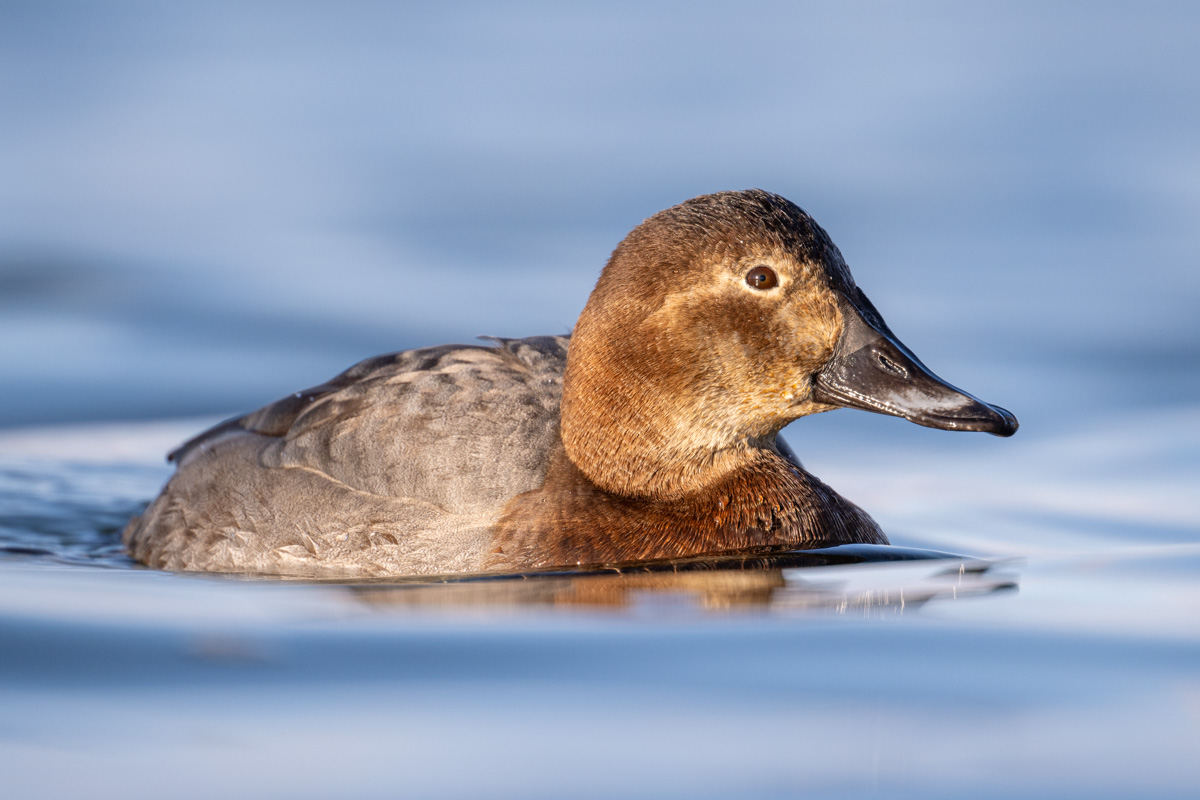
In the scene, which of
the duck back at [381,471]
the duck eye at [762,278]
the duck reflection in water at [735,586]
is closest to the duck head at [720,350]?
the duck eye at [762,278]

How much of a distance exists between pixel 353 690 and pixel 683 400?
6.93 feet

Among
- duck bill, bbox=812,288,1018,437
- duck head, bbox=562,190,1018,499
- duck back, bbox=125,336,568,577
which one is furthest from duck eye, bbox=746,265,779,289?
duck back, bbox=125,336,568,577

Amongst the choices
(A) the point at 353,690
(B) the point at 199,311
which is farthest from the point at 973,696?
(B) the point at 199,311

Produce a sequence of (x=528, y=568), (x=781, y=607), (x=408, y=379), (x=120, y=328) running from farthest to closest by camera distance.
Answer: (x=120, y=328) < (x=408, y=379) < (x=528, y=568) < (x=781, y=607)

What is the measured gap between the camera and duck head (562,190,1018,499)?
6230 mm

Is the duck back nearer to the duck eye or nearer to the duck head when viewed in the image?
the duck head

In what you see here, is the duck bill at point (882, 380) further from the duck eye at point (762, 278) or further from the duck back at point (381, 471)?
the duck back at point (381, 471)

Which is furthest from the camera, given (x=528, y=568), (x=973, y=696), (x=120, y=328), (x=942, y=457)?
(x=120, y=328)

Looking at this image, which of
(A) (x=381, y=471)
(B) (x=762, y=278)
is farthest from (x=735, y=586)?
(A) (x=381, y=471)

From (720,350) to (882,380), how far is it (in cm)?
61

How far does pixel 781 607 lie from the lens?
550 cm

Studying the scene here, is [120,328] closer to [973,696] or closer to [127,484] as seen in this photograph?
[127,484]

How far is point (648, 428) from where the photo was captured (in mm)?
6375

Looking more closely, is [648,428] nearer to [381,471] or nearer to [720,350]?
[720,350]
